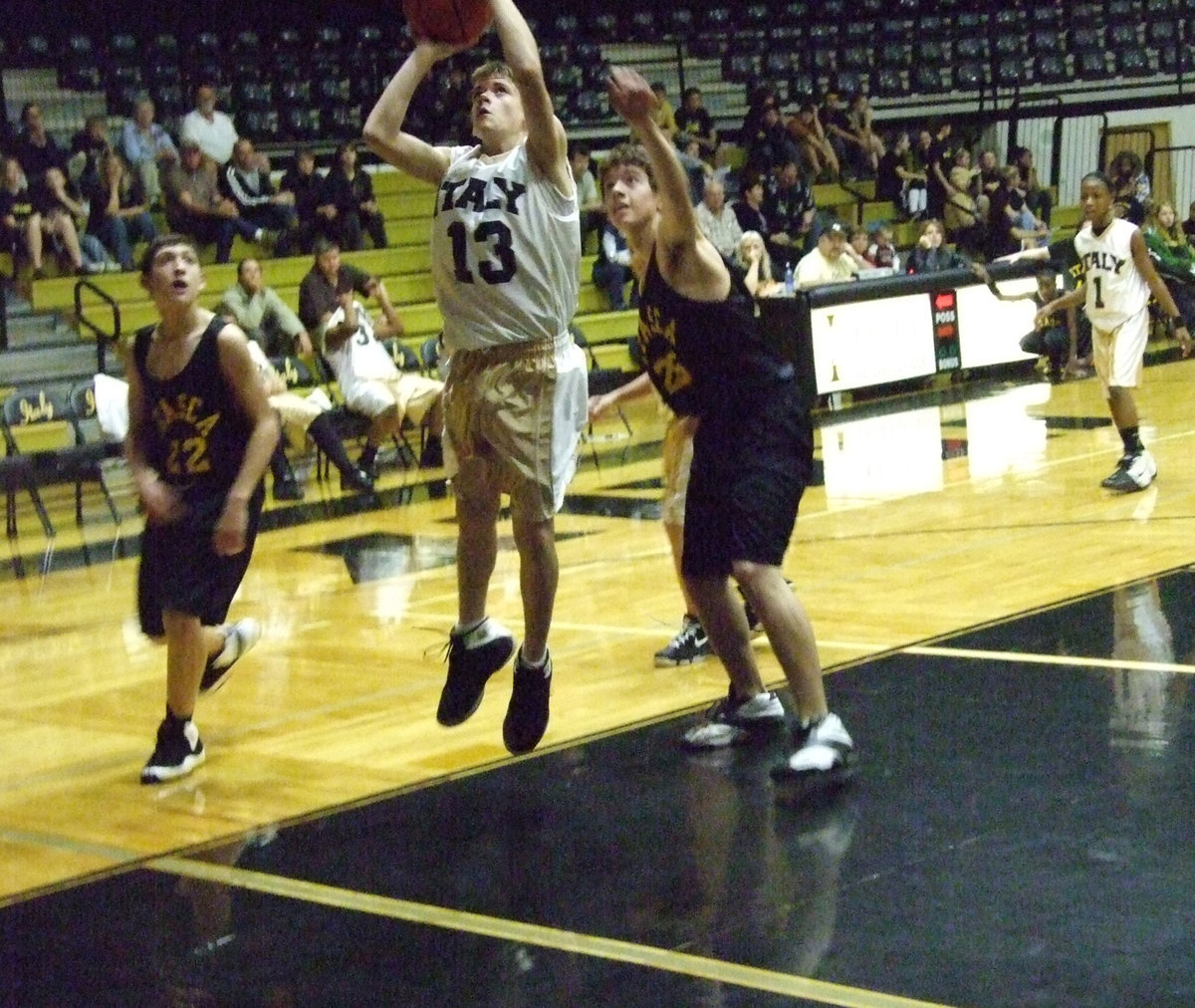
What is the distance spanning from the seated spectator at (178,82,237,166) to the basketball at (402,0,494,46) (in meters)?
11.7

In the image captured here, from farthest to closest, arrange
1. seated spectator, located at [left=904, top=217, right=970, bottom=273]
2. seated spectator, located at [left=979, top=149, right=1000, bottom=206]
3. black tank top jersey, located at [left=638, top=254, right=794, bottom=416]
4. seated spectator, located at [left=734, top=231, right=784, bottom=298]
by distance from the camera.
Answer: seated spectator, located at [left=979, top=149, right=1000, bottom=206] < seated spectator, located at [left=904, top=217, right=970, bottom=273] < seated spectator, located at [left=734, top=231, right=784, bottom=298] < black tank top jersey, located at [left=638, top=254, right=794, bottom=416]

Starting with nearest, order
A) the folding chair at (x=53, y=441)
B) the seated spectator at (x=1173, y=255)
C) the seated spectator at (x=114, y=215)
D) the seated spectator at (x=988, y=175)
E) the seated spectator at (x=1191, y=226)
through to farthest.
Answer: the folding chair at (x=53, y=441), the seated spectator at (x=114, y=215), the seated spectator at (x=1173, y=255), the seated spectator at (x=988, y=175), the seated spectator at (x=1191, y=226)

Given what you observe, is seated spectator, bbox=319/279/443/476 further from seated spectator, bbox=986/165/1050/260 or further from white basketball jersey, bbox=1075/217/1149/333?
seated spectator, bbox=986/165/1050/260

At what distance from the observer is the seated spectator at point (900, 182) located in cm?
2083

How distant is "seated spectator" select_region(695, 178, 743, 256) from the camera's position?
15719 millimetres

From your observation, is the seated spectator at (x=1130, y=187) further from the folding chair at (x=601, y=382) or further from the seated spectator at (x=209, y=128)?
the seated spectator at (x=209, y=128)

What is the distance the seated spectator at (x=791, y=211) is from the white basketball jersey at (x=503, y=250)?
43.4 ft

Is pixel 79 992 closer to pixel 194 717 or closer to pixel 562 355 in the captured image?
pixel 562 355

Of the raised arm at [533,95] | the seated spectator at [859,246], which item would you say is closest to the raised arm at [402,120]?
the raised arm at [533,95]

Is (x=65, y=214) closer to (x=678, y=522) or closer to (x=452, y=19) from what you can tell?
(x=678, y=522)

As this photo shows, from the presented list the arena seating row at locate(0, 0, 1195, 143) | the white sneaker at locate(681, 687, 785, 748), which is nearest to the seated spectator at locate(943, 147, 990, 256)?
the arena seating row at locate(0, 0, 1195, 143)

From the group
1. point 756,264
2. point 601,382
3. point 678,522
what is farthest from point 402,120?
point 756,264

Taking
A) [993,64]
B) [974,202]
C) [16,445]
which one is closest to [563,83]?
[974,202]

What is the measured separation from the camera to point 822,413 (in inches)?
583
